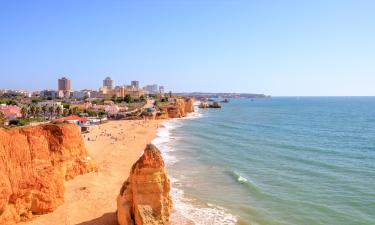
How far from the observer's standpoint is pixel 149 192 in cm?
1531

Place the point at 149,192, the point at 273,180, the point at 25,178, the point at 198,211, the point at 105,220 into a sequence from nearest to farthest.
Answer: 1. the point at 149,192
2. the point at 25,178
3. the point at 105,220
4. the point at 198,211
5. the point at 273,180

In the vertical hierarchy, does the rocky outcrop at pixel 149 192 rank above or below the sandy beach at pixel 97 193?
above

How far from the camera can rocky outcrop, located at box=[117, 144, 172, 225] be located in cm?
1519

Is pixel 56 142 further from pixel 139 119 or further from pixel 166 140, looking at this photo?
pixel 139 119

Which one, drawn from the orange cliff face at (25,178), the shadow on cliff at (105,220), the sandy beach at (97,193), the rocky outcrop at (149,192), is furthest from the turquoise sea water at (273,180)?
the orange cliff face at (25,178)

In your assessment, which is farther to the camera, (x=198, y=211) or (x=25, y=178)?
(x=198, y=211)

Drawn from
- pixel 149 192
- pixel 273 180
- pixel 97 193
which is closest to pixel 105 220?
pixel 149 192

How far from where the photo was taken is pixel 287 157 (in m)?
38.2

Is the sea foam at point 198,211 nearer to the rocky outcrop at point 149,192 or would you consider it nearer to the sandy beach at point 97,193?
the sandy beach at point 97,193

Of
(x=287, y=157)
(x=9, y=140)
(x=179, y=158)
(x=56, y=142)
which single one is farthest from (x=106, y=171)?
(x=287, y=157)

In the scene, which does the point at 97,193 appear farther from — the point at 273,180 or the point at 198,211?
the point at 273,180

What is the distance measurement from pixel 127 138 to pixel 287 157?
24585mm

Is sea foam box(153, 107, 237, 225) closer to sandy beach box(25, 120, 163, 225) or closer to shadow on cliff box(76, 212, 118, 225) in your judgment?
sandy beach box(25, 120, 163, 225)

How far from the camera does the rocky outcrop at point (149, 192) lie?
1519 cm
